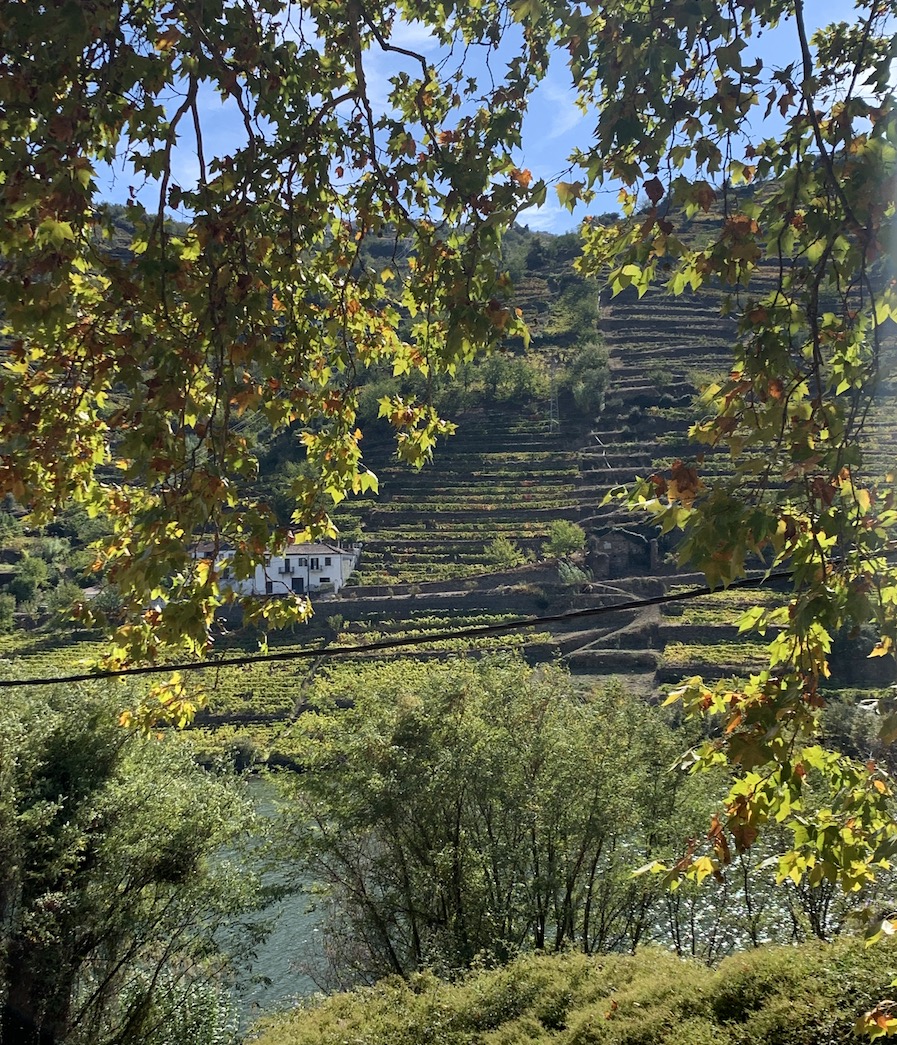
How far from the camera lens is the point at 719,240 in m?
2.44

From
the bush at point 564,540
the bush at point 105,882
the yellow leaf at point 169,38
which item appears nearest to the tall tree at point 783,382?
the yellow leaf at point 169,38

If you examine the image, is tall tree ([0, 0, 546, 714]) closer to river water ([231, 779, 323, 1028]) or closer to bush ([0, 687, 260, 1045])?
bush ([0, 687, 260, 1045])

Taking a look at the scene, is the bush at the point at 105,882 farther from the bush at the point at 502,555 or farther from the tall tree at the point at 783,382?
the bush at the point at 502,555

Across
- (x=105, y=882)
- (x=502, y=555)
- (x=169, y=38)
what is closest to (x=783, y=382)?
(x=169, y=38)

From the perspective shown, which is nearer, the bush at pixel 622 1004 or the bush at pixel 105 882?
the bush at pixel 622 1004

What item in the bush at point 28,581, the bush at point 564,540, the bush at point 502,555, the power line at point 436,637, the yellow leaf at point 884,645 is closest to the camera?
the yellow leaf at point 884,645

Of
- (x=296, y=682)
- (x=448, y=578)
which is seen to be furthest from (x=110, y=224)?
(x=448, y=578)

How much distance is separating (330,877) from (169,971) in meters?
2.34

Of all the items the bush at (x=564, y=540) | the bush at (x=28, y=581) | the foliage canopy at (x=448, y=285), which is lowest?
the bush at (x=28, y=581)

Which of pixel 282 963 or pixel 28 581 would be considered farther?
pixel 28 581

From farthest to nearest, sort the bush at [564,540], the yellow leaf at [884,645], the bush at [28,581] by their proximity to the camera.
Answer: the bush at [28,581]
the bush at [564,540]
the yellow leaf at [884,645]

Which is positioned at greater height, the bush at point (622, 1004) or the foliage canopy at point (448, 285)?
the foliage canopy at point (448, 285)

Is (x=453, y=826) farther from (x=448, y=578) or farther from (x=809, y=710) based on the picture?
(x=448, y=578)

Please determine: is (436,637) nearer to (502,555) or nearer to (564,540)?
(502,555)
